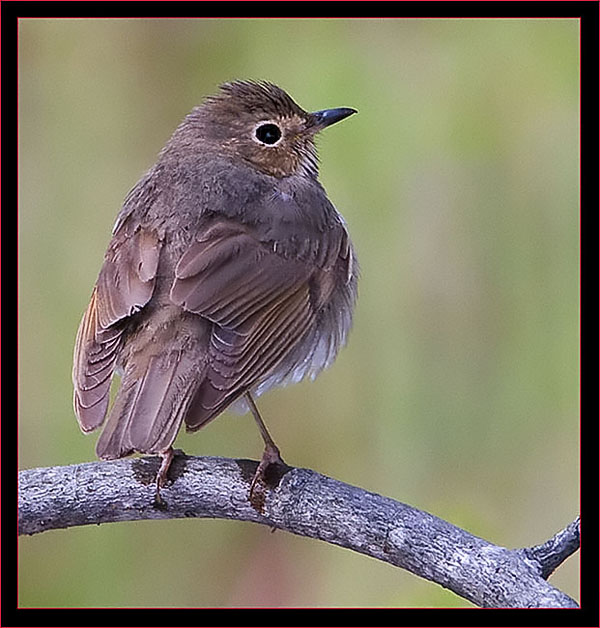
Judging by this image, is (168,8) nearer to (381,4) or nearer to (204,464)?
(381,4)

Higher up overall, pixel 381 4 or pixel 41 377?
pixel 381 4

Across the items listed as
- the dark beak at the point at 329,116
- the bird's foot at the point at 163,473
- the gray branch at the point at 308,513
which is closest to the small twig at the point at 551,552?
the gray branch at the point at 308,513

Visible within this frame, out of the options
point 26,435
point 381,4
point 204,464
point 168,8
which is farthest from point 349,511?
point 168,8

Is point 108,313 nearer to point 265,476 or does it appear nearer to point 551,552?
point 265,476

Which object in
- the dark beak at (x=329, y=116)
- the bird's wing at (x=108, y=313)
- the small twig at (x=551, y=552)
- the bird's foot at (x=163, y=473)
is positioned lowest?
the small twig at (x=551, y=552)

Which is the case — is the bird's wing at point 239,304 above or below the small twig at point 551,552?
above

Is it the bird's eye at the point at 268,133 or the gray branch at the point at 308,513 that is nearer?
the gray branch at the point at 308,513

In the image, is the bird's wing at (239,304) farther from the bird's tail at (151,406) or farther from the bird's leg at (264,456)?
the bird's leg at (264,456)

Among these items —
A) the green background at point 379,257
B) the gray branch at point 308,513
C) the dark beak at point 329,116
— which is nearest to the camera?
the gray branch at point 308,513
